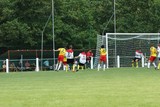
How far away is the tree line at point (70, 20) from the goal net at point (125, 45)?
14.1 ft

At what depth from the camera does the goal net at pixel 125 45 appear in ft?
146

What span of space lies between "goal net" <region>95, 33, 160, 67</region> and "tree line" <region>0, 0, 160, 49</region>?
14.1 ft

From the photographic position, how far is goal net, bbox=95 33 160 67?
4459 centimetres

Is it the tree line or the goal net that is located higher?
the tree line

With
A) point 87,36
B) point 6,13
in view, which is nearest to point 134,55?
point 87,36

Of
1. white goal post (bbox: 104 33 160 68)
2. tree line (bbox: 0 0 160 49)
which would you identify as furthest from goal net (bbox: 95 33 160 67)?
tree line (bbox: 0 0 160 49)

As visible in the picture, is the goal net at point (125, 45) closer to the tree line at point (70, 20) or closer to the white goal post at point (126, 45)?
the white goal post at point (126, 45)

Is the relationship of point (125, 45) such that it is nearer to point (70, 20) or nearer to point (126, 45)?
point (126, 45)

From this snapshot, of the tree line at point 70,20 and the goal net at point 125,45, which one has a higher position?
the tree line at point 70,20

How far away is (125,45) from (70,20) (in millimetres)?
8003

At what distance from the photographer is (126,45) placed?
46.3 meters

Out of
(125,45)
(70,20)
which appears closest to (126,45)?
(125,45)

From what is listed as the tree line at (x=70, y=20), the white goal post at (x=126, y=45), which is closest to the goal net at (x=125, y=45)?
the white goal post at (x=126, y=45)

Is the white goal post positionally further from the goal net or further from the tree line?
the tree line
